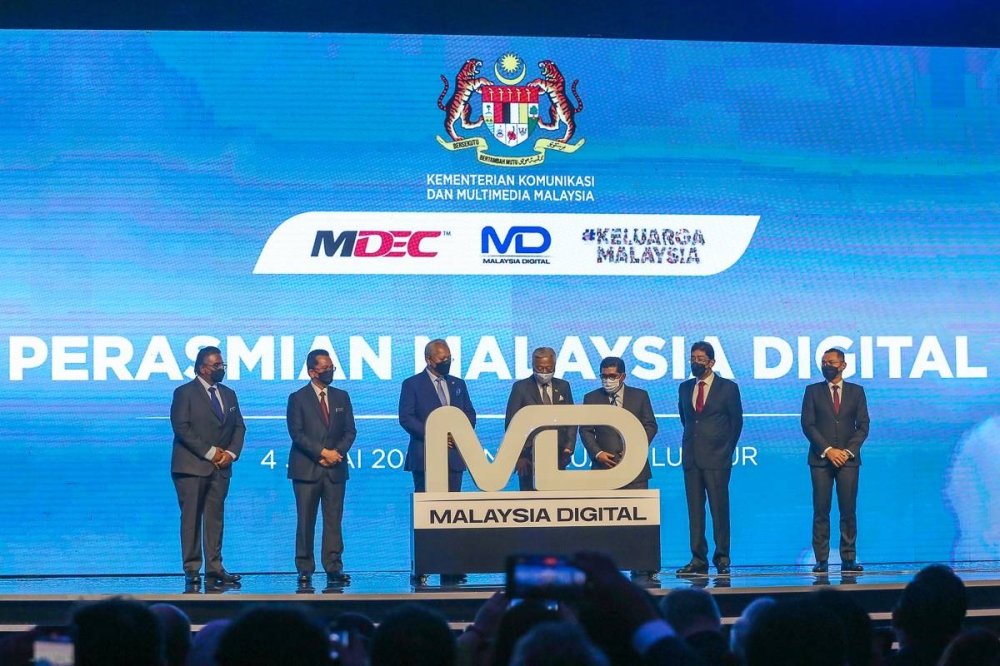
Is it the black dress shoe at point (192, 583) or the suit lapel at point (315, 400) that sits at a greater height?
the suit lapel at point (315, 400)

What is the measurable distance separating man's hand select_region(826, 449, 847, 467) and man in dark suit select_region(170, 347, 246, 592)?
138 inches

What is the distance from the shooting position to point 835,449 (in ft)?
25.1

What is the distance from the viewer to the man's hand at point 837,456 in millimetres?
7629

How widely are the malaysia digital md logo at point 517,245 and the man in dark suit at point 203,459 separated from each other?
211cm

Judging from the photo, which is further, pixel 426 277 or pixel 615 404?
pixel 426 277

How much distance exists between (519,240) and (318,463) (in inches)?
87.7

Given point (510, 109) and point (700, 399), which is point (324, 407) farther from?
point (510, 109)

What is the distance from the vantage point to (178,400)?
721cm

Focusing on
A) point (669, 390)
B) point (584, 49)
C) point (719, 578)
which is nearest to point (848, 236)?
point (669, 390)

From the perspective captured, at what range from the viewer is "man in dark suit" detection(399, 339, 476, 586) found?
7379mm

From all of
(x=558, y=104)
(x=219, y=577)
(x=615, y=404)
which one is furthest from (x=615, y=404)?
(x=219, y=577)

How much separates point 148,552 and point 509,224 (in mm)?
3206

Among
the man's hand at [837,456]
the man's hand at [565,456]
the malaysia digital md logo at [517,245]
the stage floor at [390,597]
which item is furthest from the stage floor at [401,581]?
the malaysia digital md logo at [517,245]

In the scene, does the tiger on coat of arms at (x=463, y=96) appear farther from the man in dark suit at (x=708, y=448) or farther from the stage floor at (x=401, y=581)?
the stage floor at (x=401, y=581)
